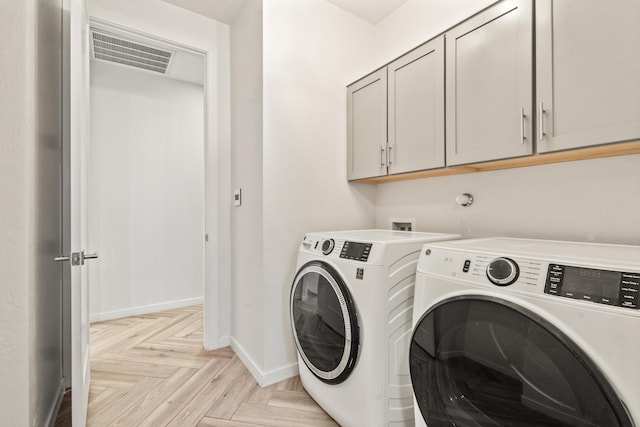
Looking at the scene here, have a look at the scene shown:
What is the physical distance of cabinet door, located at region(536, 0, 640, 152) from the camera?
97 centimetres

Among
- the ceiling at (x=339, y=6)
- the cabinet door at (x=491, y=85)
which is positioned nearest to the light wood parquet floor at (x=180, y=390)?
the cabinet door at (x=491, y=85)

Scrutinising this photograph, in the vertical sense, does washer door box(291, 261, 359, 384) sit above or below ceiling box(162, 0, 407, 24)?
below

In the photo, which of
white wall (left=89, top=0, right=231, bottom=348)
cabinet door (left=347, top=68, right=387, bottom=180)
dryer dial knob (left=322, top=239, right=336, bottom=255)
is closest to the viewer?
dryer dial knob (left=322, top=239, right=336, bottom=255)

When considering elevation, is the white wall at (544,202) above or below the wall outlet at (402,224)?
above

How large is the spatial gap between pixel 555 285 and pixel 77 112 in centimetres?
181

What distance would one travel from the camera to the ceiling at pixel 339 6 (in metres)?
2.11

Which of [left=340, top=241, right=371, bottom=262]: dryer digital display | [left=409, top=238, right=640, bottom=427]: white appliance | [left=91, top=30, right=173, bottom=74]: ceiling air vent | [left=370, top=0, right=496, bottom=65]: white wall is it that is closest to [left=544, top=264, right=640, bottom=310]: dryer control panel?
[left=409, top=238, right=640, bottom=427]: white appliance

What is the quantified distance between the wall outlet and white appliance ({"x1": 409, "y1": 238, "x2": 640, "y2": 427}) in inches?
37.5

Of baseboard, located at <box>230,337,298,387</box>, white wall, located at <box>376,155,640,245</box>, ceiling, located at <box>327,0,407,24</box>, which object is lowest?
baseboard, located at <box>230,337,298,387</box>

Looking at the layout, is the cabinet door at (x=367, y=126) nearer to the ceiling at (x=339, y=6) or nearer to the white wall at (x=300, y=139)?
the white wall at (x=300, y=139)

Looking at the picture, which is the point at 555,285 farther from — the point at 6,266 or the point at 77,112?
the point at 77,112

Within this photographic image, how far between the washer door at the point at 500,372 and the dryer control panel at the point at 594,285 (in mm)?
98

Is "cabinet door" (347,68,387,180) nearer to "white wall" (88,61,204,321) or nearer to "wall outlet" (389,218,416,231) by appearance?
"wall outlet" (389,218,416,231)

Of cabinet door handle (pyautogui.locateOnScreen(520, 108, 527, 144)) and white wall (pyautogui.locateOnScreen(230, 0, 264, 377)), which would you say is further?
white wall (pyautogui.locateOnScreen(230, 0, 264, 377))
